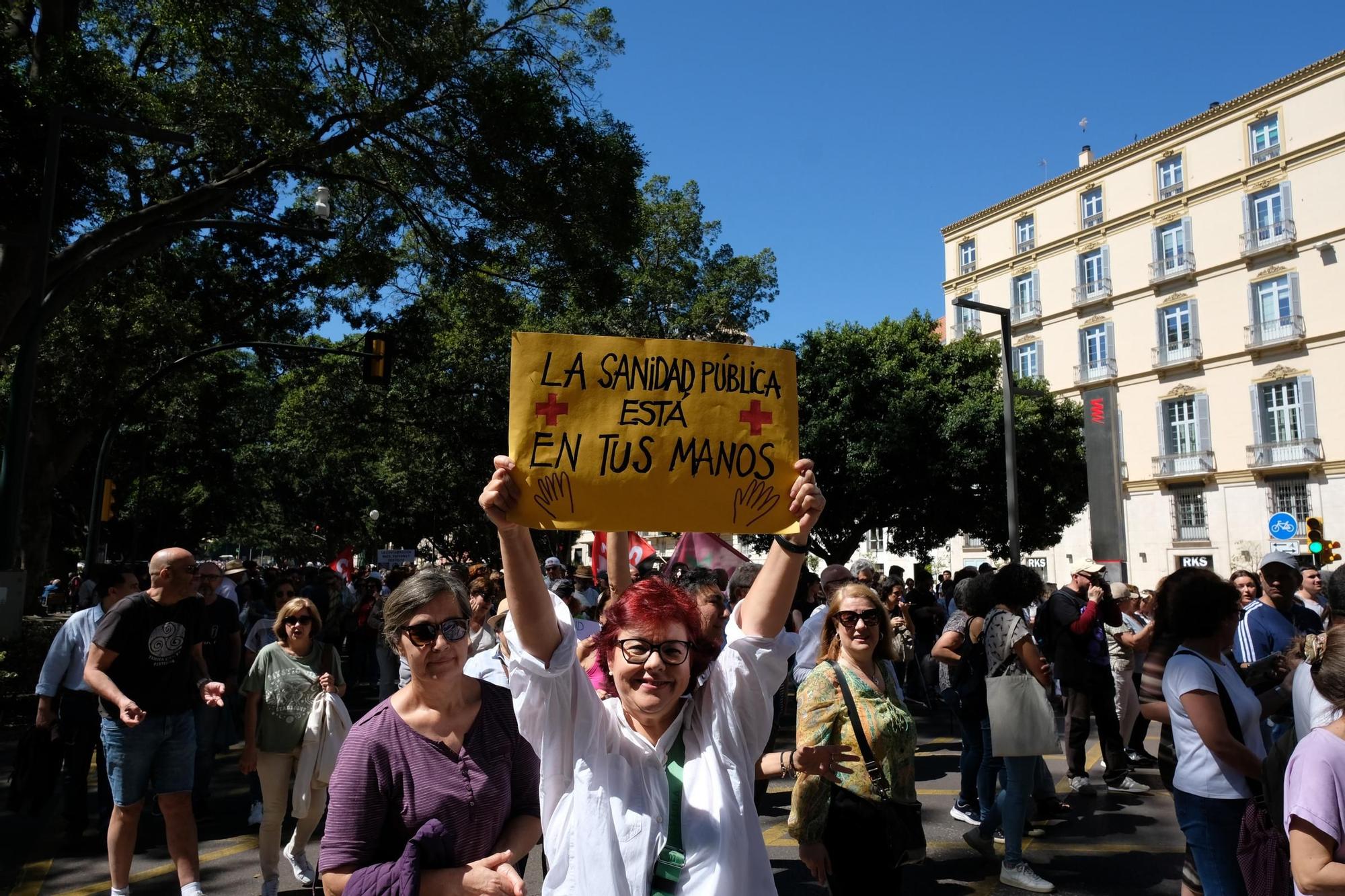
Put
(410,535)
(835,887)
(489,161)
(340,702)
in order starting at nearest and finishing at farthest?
(835,887) → (340,702) → (489,161) → (410,535)

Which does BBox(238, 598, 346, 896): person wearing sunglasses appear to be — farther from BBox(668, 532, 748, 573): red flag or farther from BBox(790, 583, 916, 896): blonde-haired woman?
BBox(668, 532, 748, 573): red flag

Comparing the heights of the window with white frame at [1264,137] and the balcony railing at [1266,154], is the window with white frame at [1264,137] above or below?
above

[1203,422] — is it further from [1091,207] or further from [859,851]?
[859,851]

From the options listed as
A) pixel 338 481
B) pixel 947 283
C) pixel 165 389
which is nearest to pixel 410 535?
pixel 338 481

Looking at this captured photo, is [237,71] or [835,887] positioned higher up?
[237,71]

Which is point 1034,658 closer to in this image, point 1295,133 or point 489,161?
point 489,161

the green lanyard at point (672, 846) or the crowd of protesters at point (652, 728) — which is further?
the crowd of protesters at point (652, 728)

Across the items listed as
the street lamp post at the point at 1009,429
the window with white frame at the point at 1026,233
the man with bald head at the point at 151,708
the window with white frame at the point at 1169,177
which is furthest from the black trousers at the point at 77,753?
the window with white frame at the point at 1026,233

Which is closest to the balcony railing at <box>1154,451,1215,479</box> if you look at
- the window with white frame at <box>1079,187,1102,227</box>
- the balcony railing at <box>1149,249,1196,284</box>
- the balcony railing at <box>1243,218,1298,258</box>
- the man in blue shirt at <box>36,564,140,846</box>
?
the balcony railing at <box>1149,249,1196,284</box>

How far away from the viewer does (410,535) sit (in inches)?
1325

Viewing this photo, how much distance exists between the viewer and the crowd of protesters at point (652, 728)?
7.19ft

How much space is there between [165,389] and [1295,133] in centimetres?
3397

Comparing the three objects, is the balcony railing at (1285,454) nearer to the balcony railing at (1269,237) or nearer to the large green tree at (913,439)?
the balcony railing at (1269,237)

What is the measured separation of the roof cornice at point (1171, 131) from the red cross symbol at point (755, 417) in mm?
35643
